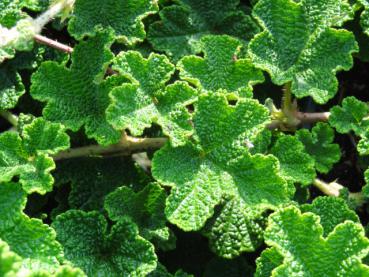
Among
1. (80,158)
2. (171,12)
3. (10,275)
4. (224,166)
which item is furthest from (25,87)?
(10,275)

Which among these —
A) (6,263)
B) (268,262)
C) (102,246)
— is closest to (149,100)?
(102,246)

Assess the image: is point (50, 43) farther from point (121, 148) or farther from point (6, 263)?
point (6, 263)

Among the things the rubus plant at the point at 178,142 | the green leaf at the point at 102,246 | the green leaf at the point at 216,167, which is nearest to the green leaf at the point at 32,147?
the rubus plant at the point at 178,142

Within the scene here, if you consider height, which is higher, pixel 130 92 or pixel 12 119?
pixel 130 92

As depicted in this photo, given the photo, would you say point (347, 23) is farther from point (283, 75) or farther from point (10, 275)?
point (10, 275)

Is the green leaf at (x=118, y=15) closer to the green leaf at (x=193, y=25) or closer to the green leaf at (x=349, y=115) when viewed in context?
the green leaf at (x=193, y=25)

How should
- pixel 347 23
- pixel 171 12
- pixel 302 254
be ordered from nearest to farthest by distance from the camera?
1. pixel 302 254
2. pixel 171 12
3. pixel 347 23
